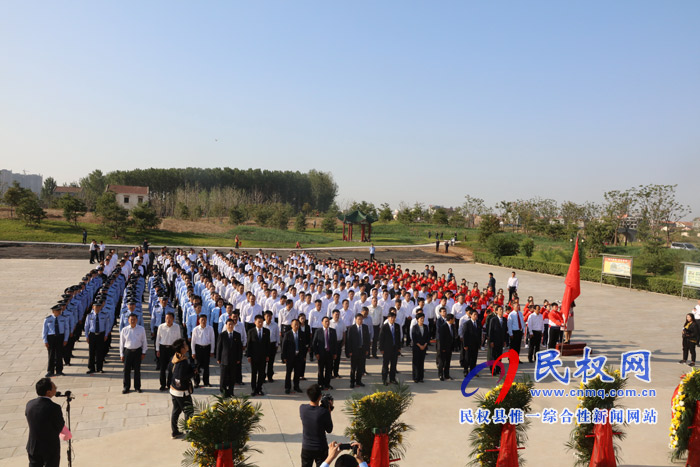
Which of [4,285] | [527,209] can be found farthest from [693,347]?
[527,209]

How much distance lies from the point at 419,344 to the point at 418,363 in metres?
0.48

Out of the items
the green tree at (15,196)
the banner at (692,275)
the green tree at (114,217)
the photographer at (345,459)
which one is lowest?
the photographer at (345,459)

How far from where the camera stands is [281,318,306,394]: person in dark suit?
8.77m

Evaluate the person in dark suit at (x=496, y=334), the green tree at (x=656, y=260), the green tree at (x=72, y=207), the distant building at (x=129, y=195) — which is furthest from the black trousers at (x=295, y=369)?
the distant building at (x=129, y=195)

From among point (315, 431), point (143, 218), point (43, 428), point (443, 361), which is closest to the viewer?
point (315, 431)

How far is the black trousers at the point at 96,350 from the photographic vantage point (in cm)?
964

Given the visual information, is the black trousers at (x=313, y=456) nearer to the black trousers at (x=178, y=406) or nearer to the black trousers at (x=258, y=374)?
the black trousers at (x=178, y=406)

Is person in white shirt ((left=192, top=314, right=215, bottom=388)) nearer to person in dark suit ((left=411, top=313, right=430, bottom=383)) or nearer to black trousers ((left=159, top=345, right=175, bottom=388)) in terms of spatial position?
black trousers ((left=159, top=345, right=175, bottom=388))

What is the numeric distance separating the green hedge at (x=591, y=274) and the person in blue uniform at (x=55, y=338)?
2743 cm

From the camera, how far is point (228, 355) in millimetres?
8250

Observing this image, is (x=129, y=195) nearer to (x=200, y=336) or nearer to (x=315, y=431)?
(x=200, y=336)

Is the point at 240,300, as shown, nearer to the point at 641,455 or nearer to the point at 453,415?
the point at 453,415

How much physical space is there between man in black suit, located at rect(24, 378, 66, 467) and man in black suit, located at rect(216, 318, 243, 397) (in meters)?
3.27

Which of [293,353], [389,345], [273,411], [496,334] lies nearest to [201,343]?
[293,353]
